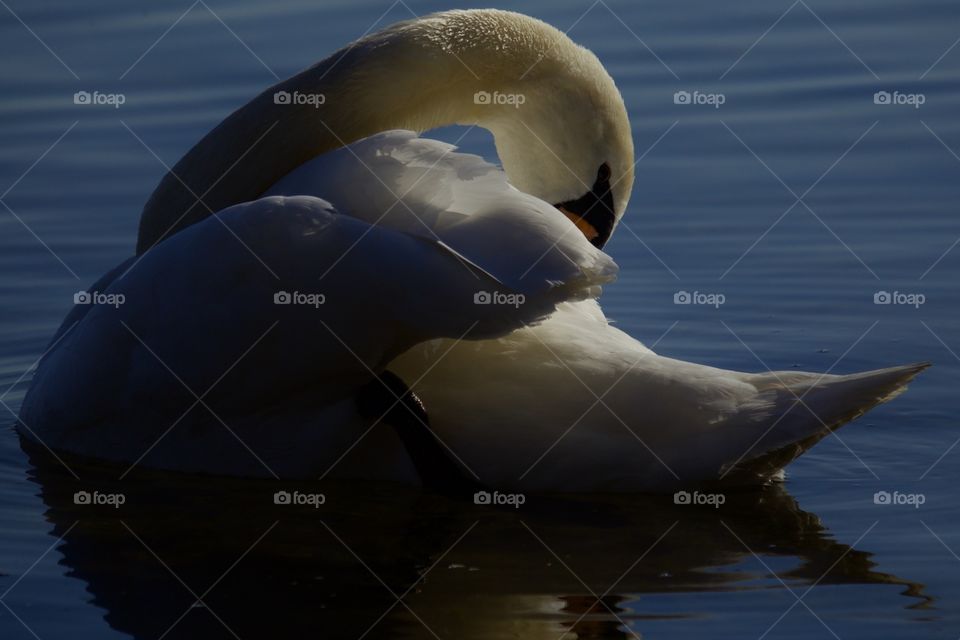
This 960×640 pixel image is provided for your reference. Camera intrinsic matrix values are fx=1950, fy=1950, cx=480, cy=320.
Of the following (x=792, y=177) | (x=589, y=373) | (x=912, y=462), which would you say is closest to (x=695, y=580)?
(x=589, y=373)

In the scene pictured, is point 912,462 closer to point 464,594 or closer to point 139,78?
point 464,594

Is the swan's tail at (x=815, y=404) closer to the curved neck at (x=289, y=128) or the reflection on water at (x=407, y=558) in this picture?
the reflection on water at (x=407, y=558)

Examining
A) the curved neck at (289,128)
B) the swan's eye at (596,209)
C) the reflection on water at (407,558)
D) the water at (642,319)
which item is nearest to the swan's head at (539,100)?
the swan's eye at (596,209)

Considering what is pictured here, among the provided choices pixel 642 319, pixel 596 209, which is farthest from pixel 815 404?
pixel 642 319

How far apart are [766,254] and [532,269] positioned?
3.80m

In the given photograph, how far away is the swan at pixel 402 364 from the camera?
5.88 metres

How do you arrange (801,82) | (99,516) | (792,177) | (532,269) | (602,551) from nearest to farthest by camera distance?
(532,269) → (602,551) → (99,516) → (792,177) → (801,82)

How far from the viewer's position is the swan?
5875mm

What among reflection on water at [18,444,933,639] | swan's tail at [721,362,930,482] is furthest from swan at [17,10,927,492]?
reflection on water at [18,444,933,639]

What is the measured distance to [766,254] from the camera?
30.5ft

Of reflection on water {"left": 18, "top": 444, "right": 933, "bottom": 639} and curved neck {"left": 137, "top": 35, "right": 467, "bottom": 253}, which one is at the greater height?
curved neck {"left": 137, "top": 35, "right": 467, "bottom": 253}

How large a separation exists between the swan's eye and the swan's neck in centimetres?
5

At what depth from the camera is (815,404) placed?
6270 mm

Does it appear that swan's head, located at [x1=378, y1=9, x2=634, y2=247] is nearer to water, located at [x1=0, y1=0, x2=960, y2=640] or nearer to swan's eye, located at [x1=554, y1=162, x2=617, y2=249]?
swan's eye, located at [x1=554, y1=162, x2=617, y2=249]
